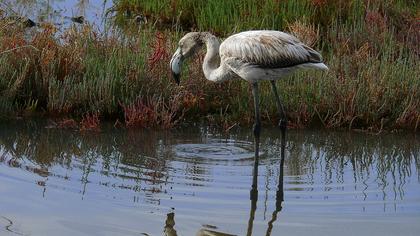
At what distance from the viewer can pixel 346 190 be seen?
316 inches

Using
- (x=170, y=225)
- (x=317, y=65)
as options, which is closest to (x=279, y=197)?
(x=170, y=225)

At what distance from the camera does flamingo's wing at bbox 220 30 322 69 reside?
9.05 meters

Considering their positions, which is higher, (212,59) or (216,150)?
(212,59)

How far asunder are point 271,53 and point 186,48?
105cm

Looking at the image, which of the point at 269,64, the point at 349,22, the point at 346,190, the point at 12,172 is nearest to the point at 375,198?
the point at 346,190

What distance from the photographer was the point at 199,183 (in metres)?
8.07

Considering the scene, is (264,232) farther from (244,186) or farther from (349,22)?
(349,22)

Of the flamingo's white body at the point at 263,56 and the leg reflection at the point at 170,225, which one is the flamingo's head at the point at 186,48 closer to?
the flamingo's white body at the point at 263,56

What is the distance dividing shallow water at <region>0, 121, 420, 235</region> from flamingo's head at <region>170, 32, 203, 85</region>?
0.74 m

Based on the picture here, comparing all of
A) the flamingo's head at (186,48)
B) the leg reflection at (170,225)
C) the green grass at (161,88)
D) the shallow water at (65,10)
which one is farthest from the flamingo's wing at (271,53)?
the shallow water at (65,10)

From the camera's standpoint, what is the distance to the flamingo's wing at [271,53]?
905 cm

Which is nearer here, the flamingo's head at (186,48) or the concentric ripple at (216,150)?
the concentric ripple at (216,150)

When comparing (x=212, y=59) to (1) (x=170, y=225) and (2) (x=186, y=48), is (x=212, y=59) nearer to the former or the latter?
(2) (x=186, y=48)

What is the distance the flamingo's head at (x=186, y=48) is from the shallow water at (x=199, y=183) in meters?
0.74
